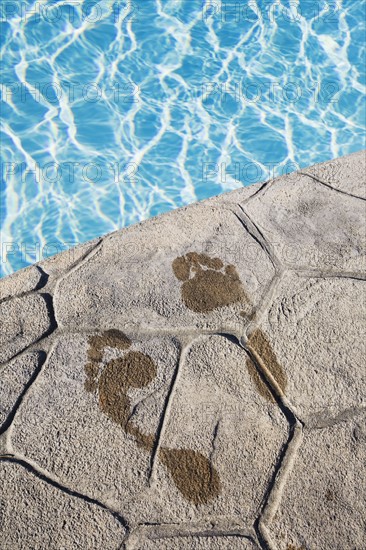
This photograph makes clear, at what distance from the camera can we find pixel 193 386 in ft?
8.32

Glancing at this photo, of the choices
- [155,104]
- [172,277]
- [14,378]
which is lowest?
[155,104]

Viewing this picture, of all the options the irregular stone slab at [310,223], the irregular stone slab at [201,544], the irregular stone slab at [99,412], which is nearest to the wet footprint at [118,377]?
the irregular stone slab at [99,412]

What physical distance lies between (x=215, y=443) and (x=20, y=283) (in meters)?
1.18

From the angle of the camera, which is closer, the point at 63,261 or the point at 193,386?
the point at 193,386

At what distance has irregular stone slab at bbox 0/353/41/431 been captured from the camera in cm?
242

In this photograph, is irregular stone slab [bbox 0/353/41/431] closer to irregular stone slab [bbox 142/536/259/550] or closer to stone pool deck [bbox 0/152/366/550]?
stone pool deck [bbox 0/152/366/550]

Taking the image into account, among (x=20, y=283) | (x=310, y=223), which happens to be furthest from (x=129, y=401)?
(x=310, y=223)

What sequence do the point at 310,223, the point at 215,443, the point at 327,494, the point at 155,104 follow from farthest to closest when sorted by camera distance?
the point at 155,104 → the point at 310,223 → the point at 215,443 → the point at 327,494

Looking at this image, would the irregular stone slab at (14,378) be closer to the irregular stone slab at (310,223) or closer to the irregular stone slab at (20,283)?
the irregular stone slab at (20,283)

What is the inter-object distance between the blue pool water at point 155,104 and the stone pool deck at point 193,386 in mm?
2008

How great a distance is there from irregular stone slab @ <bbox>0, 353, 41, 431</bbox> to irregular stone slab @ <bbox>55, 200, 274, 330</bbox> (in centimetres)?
24

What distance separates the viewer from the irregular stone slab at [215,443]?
2.22 m

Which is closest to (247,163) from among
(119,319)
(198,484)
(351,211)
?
(351,211)

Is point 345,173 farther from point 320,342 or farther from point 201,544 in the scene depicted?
point 201,544
